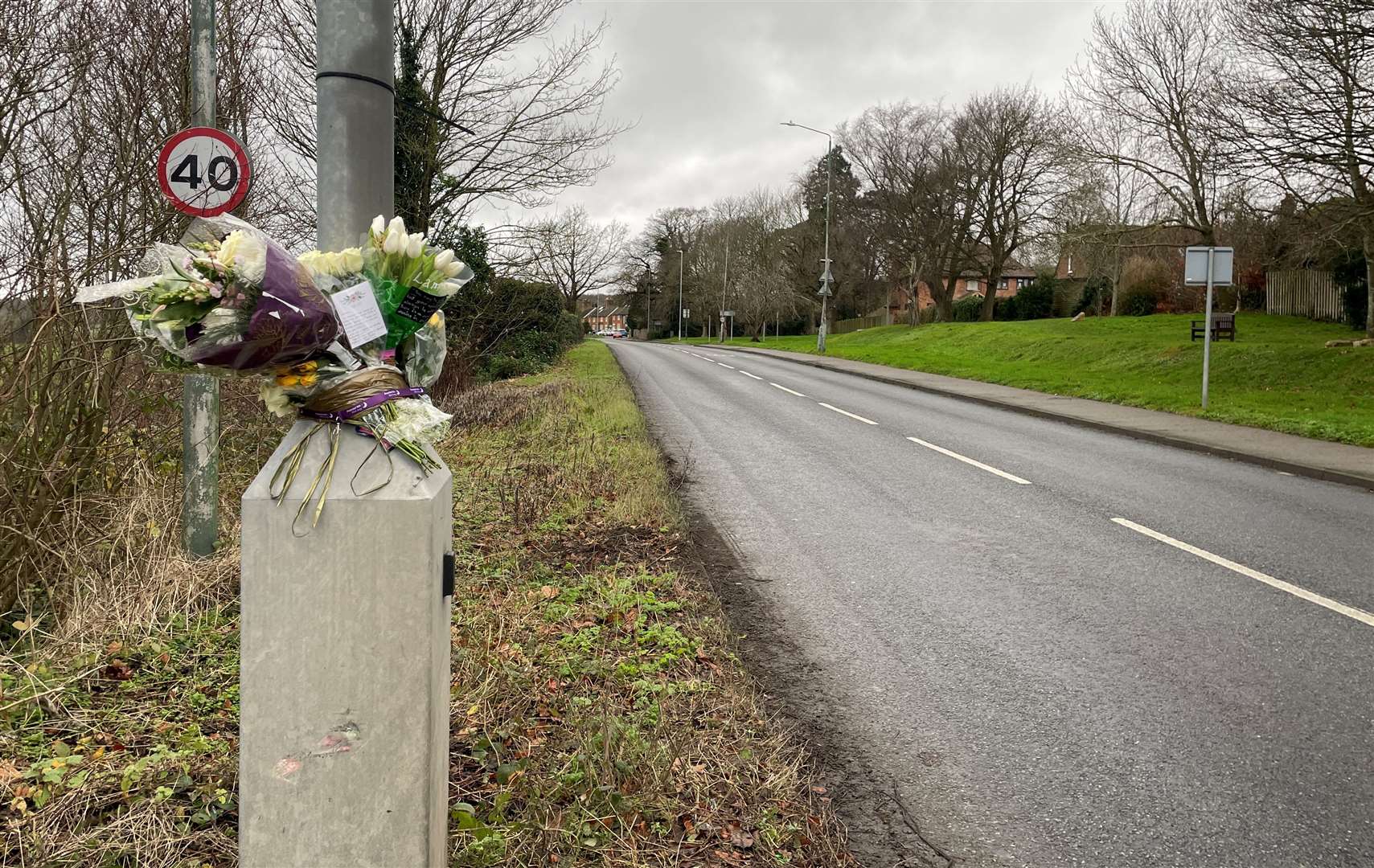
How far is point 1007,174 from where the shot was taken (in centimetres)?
4609

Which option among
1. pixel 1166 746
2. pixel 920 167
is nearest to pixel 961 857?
pixel 1166 746

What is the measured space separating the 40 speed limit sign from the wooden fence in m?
31.5

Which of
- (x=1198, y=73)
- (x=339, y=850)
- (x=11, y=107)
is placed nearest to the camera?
(x=339, y=850)

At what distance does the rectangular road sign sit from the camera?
15070 millimetres

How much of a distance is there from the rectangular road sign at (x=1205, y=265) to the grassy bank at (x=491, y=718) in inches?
519

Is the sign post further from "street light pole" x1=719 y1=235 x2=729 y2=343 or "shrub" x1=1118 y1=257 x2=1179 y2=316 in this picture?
"street light pole" x1=719 y1=235 x2=729 y2=343

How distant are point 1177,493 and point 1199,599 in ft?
12.2

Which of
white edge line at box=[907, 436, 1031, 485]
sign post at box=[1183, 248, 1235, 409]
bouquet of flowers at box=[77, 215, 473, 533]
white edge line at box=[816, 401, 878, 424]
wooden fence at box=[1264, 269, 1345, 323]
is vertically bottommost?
white edge line at box=[907, 436, 1031, 485]

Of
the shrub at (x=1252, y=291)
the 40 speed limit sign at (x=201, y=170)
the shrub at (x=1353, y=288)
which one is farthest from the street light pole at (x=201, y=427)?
the shrub at (x=1252, y=291)

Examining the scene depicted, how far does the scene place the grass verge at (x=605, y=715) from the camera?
2684 millimetres

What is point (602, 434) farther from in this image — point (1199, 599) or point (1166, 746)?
point (1166, 746)

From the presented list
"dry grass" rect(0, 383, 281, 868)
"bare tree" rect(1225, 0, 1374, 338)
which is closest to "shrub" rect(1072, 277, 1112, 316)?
"bare tree" rect(1225, 0, 1374, 338)

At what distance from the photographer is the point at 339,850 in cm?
213

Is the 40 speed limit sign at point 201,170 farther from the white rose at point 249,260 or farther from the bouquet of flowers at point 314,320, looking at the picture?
the white rose at point 249,260
